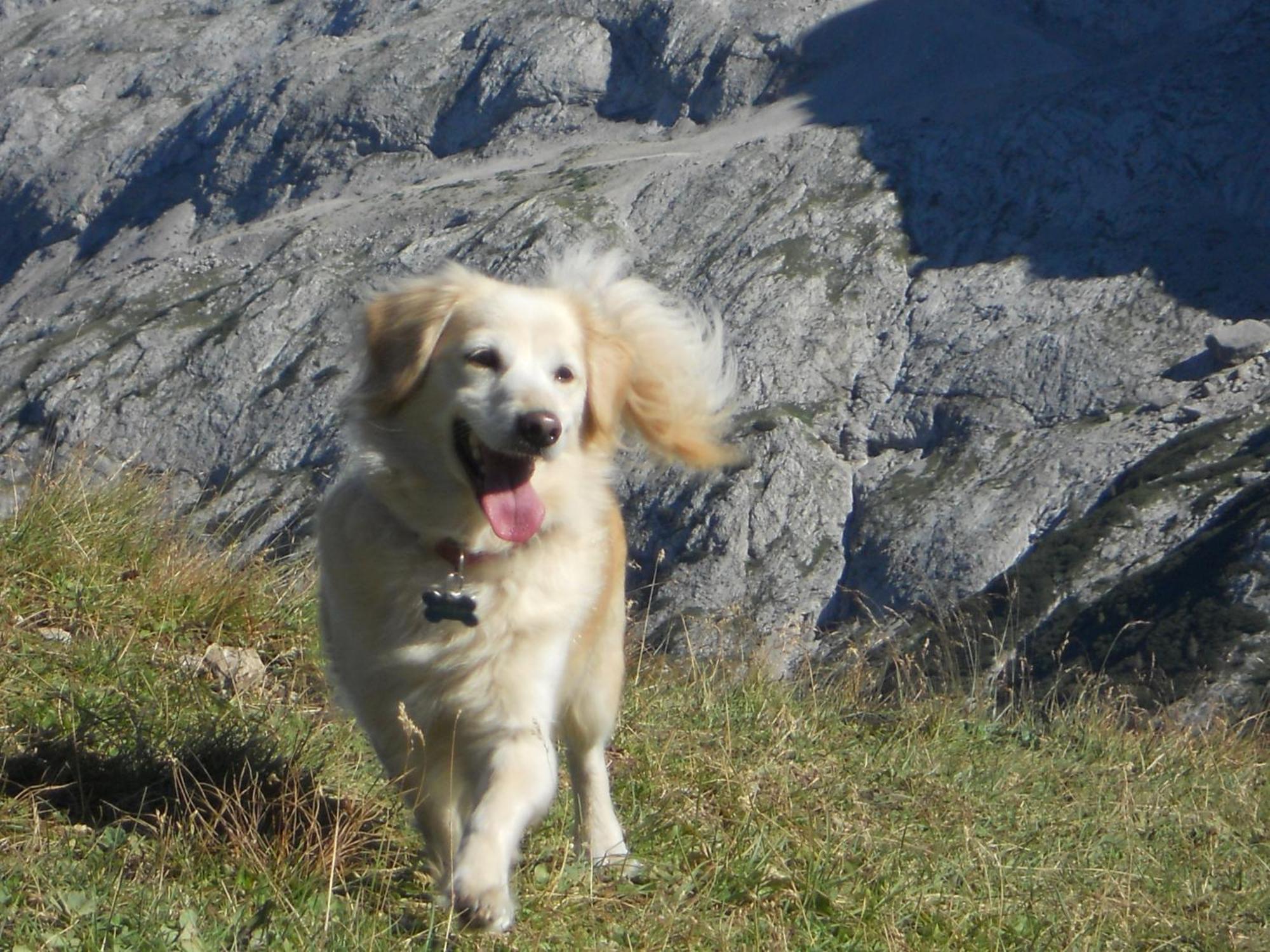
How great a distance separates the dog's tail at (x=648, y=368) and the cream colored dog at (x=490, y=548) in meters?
0.01

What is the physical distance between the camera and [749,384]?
87.9m

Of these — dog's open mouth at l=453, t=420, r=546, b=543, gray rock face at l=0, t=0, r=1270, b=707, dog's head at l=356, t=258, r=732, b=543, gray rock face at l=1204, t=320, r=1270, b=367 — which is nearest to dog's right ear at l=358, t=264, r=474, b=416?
dog's head at l=356, t=258, r=732, b=543

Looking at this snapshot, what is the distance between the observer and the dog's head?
13.5 ft

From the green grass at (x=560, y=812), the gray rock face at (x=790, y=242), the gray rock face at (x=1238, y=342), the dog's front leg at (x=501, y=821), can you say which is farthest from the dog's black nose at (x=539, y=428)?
the gray rock face at (x=1238, y=342)

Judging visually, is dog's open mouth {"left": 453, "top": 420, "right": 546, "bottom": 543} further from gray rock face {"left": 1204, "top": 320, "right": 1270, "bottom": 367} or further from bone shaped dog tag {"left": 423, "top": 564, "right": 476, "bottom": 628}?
gray rock face {"left": 1204, "top": 320, "right": 1270, "bottom": 367}

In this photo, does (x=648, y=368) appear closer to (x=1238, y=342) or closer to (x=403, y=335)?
(x=403, y=335)

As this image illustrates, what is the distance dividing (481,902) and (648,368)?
218 cm

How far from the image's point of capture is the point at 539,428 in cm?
396

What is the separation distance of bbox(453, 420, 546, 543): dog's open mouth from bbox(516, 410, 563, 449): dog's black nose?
131 mm

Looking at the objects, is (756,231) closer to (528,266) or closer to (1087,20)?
(528,266)

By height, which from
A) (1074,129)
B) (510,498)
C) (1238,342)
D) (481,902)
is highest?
(510,498)

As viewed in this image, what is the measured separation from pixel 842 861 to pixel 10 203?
452 feet

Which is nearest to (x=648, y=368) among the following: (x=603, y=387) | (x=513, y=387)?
(x=603, y=387)

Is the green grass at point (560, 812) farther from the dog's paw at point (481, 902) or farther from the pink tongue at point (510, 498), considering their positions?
the pink tongue at point (510, 498)
